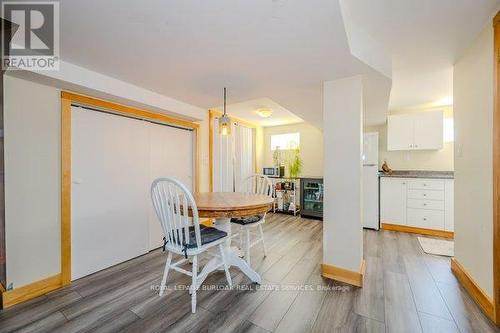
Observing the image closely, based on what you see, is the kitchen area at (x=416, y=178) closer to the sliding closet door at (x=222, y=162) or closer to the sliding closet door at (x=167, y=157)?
the sliding closet door at (x=222, y=162)

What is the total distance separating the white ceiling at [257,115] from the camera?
11.7 feet

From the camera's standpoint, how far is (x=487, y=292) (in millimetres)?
1628

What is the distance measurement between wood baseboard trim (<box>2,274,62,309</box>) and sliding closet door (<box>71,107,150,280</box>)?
6.4 inches

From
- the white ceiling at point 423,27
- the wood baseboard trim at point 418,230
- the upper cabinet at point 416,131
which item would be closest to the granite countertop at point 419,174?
the upper cabinet at point 416,131

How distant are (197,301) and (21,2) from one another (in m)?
2.43

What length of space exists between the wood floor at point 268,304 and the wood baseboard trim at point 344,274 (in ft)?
0.25

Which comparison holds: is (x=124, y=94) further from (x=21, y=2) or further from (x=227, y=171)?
(x=227, y=171)

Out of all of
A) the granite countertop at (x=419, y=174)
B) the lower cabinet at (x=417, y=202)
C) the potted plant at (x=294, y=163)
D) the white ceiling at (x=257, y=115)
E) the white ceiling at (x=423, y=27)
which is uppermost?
the white ceiling at (x=423, y=27)

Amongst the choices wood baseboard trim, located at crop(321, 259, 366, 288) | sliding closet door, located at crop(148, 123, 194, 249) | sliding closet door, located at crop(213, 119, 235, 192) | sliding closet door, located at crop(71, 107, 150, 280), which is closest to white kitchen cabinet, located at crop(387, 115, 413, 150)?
wood baseboard trim, located at crop(321, 259, 366, 288)

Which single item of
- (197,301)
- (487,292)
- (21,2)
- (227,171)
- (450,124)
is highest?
(21,2)

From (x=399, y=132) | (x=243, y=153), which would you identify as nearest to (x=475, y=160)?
(x=399, y=132)

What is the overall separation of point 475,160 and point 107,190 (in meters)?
3.59

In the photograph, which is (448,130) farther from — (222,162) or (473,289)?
(222,162)

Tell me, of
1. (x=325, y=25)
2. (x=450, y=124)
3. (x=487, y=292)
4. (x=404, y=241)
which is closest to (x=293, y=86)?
(x=325, y=25)
